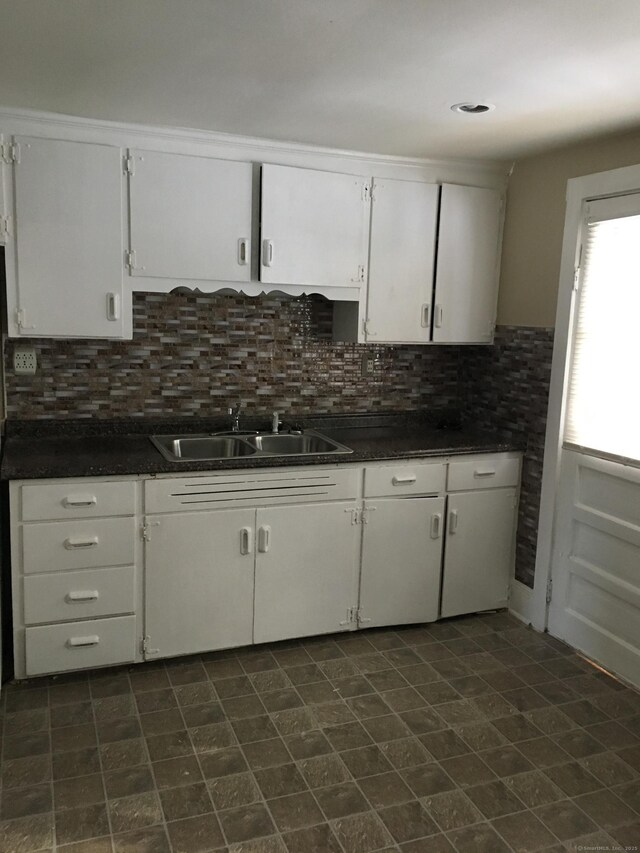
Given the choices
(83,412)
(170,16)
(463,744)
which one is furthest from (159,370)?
(463,744)

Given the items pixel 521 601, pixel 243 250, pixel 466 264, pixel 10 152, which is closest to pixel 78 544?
pixel 243 250

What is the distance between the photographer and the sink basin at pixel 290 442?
143 inches

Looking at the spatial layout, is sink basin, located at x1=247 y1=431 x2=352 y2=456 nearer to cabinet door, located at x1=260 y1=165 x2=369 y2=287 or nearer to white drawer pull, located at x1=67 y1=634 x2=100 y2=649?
cabinet door, located at x1=260 y1=165 x2=369 y2=287

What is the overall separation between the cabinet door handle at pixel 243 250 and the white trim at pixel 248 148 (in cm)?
36

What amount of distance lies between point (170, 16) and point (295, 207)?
56.8 inches

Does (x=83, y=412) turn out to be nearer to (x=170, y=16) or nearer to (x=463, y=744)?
(x=170, y=16)

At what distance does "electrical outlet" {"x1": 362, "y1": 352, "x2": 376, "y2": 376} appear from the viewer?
4004 millimetres

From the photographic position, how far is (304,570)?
10.9ft

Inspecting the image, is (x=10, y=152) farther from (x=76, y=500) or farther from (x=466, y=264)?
(x=466, y=264)

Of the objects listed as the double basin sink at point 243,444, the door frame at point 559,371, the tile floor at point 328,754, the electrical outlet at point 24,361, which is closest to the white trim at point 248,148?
the door frame at point 559,371

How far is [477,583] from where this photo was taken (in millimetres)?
3701

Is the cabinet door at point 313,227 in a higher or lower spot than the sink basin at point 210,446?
higher

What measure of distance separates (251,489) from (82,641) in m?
0.92

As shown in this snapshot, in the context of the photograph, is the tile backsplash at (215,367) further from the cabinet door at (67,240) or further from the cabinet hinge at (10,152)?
the cabinet hinge at (10,152)
